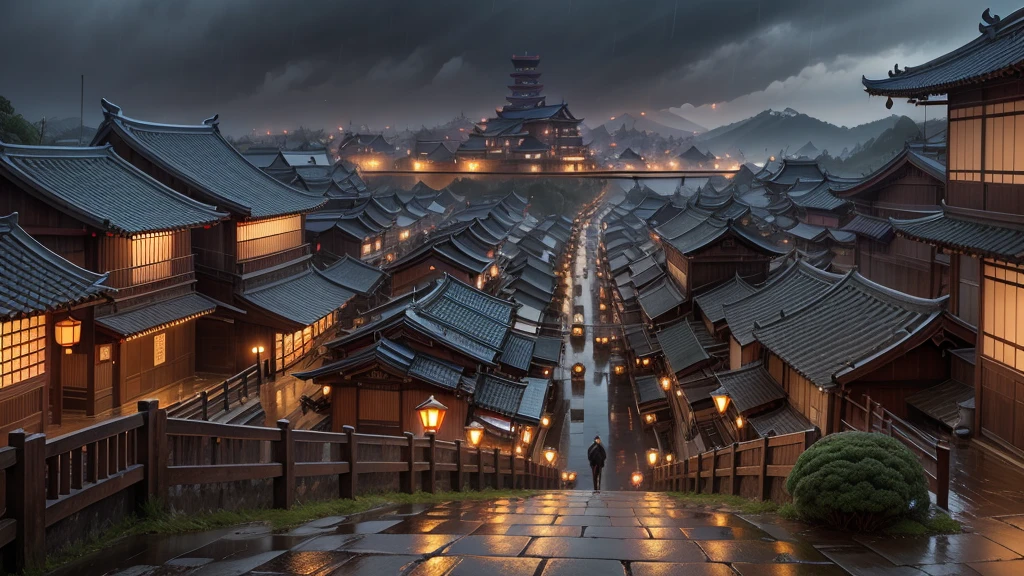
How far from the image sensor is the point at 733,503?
16016 millimetres

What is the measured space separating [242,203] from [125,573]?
89.9ft

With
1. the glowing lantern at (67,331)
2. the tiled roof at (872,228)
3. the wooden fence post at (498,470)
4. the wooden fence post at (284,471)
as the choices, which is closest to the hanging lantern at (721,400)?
the wooden fence post at (498,470)

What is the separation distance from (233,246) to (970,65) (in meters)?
26.4

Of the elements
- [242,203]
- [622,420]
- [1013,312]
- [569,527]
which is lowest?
[622,420]

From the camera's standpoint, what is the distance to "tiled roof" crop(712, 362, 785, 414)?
2489 cm

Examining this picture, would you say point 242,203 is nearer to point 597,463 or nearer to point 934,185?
point 597,463

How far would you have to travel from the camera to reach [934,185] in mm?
39719

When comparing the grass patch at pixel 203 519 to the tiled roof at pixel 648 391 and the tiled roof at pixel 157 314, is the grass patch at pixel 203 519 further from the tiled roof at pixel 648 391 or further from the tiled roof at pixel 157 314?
the tiled roof at pixel 648 391

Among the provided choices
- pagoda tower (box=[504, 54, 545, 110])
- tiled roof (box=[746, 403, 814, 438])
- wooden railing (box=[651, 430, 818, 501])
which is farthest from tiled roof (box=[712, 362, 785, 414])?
pagoda tower (box=[504, 54, 545, 110])

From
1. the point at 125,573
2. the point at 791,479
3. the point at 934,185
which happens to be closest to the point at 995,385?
the point at 791,479

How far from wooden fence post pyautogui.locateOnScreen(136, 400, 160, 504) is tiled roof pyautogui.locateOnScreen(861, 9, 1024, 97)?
15215 mm

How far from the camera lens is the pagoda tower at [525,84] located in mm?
162125

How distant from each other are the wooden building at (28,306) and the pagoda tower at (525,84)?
486 feet

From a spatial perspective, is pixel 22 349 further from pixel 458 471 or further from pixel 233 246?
pixel 233 246
